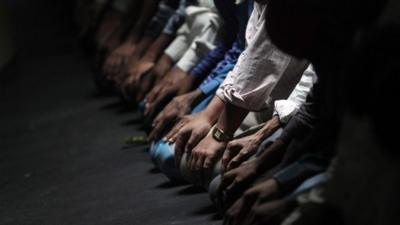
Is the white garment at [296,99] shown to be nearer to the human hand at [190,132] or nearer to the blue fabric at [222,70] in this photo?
the human hand at [190,132]

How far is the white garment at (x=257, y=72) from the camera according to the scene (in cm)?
267

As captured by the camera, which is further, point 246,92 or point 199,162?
point 199,162

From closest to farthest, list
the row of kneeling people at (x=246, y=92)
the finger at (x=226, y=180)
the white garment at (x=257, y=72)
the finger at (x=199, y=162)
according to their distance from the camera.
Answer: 1. the row of kneeling people at (x=246, y=92)
2. the finger at (x=226, y=180)
3. the white garment at (x=257, y=72)
4. the finger at (x=199, y=162)

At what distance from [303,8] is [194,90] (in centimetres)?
178

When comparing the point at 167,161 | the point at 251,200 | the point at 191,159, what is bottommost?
the point at 167,161

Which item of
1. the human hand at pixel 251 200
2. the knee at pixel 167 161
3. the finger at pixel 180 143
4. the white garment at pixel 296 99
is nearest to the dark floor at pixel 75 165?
the knee at pixel 167 161

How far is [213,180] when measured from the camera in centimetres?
274

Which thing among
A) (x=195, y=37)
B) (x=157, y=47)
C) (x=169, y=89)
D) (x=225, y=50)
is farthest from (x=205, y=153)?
(x=157, y=47)

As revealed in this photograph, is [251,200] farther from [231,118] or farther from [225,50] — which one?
[225,50]

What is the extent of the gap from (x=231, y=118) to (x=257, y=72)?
20 centimetres

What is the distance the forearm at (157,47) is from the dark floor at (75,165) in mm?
387

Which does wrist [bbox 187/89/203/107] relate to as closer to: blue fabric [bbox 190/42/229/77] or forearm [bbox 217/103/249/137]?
blue fabric [bbox 190/42/229/77]

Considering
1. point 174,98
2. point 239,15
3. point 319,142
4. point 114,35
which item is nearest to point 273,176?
point 319,142

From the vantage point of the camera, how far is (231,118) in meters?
2.83
